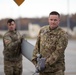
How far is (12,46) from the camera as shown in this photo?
823cm

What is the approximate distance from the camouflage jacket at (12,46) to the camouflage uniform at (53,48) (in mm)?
2605

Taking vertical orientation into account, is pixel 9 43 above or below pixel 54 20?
below

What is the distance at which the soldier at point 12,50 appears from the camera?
327 inches

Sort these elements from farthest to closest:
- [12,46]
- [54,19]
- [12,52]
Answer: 1. [12,52]
2. [12,46]
3. [54,19]

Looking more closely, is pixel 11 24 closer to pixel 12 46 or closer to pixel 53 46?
pixel 12 46

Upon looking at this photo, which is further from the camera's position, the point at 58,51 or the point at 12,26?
the point at 12,26

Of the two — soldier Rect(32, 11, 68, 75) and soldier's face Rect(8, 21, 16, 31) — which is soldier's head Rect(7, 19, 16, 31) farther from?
soldier Rect(32, 11, 68, 75)

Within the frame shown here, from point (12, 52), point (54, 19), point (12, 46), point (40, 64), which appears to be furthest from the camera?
point (12, 52)

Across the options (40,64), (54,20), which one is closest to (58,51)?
(40,64)

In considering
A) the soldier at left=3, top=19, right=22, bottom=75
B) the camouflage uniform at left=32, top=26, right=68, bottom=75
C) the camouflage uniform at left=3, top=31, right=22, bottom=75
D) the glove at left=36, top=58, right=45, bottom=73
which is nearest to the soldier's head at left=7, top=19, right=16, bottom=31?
the soldier at left=3, top=19, right=22, bottom=75

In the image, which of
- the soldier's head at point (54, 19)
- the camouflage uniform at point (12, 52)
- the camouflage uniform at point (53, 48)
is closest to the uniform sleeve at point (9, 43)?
the camouflage uniform at point (12, 52)

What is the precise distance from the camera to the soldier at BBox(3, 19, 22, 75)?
830 cm

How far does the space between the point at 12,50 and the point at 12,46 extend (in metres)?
0.13

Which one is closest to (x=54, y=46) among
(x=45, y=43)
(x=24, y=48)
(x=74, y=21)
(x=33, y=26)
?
(x=45, y=43)
